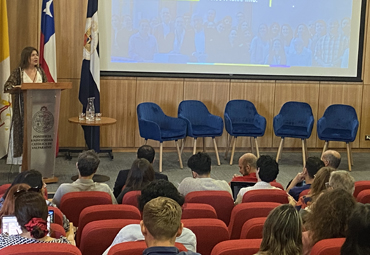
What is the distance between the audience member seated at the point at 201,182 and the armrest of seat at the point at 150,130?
2.93 meters

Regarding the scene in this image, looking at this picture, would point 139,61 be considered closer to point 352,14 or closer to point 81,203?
point 352,14

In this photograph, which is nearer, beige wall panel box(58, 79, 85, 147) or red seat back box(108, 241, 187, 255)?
red seat back box(108, 241, 187, 255)

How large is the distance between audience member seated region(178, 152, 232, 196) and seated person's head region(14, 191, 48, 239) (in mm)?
1820

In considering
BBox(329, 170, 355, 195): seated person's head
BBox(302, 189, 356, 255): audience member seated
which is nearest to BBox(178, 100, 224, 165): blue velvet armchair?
BBox(329, 170, 355, 195): seated person's head

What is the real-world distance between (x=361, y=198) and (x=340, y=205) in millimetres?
1547

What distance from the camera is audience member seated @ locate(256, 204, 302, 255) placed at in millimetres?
2320

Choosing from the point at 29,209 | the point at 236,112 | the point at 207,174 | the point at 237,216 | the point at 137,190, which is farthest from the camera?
the point at 236,112

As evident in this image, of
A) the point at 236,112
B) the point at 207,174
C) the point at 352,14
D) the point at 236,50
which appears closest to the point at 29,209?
the point at 207,174

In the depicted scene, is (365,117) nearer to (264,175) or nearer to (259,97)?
(259,97)

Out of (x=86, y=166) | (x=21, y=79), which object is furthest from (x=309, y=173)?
(x=21, y=79)

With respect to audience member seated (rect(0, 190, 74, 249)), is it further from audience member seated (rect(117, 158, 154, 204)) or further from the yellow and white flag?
the yellow and white flag

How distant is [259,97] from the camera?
8844 millimetres

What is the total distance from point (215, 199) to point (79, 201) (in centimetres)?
95

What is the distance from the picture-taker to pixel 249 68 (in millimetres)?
8812
